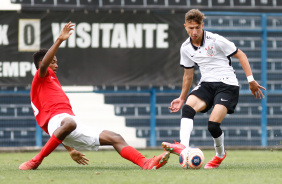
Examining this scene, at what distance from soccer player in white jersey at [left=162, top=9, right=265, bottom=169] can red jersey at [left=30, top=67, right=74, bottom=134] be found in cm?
122

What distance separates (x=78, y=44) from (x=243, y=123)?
11.5 ft

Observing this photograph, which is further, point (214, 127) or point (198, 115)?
point (198, 115)

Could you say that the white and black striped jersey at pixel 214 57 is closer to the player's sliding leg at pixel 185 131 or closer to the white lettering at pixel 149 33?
the player's sliding leg at pixel 185 131

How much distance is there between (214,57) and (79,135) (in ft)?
5.45

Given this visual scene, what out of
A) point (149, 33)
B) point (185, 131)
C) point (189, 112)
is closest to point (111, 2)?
point (149, 33)

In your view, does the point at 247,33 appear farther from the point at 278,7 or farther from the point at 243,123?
the point at 243,123

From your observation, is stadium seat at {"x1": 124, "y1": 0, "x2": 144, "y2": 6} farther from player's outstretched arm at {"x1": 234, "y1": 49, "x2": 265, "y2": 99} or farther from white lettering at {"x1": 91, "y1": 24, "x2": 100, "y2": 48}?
player's outstretched arm at {"x1": 234, "y1": 49, "x2": 265, "y2": 99}

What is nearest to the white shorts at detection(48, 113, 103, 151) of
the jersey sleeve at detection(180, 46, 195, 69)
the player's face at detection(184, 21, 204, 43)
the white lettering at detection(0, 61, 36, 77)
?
the jersey sleeve at detection(180, 46, 195, 69)

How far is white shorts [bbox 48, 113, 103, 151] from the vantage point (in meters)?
6.67

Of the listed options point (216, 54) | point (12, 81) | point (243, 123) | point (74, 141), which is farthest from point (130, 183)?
point (243, 123)

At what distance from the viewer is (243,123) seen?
509 inches

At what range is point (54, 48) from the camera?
6.46 metres

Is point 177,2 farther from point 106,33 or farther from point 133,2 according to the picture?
point 106,33

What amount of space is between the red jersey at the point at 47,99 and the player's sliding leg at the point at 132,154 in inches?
19.4
